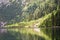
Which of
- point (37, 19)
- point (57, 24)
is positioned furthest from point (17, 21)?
point (57, 24)

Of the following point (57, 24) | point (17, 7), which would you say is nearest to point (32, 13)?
point (17, 7)

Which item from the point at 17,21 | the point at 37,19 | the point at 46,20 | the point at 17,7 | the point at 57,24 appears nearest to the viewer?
the point at 57,24

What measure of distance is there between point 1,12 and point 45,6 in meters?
32.8

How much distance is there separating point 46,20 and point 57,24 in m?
8.60

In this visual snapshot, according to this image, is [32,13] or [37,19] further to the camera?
[32,13]

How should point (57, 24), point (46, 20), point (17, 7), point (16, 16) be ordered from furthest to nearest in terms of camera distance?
point (17, 7), point (16, 16), point (46, 20), point (57, 24)

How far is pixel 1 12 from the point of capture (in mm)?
152125

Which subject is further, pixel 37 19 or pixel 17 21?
pixel 17 21

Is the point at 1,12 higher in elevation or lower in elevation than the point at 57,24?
higher

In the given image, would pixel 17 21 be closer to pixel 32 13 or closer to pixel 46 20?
pixel 32 13

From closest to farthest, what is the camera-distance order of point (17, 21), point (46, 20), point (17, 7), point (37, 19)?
point (46, 20)
point (37, 19)
point (17, 21)
point (17, 7)

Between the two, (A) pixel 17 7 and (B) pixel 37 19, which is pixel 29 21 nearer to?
(B) pixel 37 19

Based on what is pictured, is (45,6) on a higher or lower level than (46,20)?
higher

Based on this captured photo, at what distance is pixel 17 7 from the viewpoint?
522 feet
